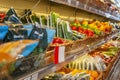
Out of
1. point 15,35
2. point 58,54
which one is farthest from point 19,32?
point 58,54

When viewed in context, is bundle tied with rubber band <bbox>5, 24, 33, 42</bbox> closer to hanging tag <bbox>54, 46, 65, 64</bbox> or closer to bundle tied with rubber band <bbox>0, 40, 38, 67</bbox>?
bundle tied with rubber band <bbox>0, 40, 38, 67</bbox>

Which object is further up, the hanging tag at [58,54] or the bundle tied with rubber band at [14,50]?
the bundle tied with rubber band at [14,50]

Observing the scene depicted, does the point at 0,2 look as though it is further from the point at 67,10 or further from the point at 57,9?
the point at 67,10

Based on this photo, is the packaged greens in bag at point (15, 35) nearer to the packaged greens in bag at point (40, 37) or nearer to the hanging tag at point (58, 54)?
the packaged greens in bag at point (40, 37)

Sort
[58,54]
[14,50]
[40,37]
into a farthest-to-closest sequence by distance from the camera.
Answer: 1. [58,54]
2. [40,37]
3. [14,50]

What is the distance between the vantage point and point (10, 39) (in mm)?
786

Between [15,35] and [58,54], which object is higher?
[15,35]

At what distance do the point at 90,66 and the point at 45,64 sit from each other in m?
1.31

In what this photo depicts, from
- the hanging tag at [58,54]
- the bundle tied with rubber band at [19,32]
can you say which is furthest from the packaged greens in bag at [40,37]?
the hanging tag at [58,54]

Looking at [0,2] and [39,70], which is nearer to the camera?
[39,70]

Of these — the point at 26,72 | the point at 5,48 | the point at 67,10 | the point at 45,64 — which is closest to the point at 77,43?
the point at 45,64

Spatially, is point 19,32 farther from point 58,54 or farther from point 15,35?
point 58,54

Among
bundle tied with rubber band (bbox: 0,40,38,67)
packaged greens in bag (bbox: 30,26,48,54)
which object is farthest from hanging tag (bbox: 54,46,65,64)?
bundle tied with rubber band (bbox: 0,40,38,67)

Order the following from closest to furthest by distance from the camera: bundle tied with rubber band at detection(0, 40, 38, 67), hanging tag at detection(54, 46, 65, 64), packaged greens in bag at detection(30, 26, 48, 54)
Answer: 1. bundle tied with rubber band at detection(0, 40, 38, 67)
2. packaged greens in bag at detection(30, 26, 48, 54)
3. hanging tag at detection(54, 46, 65, 64)
